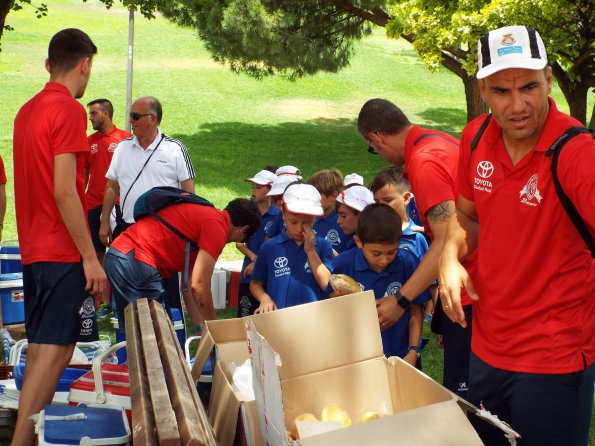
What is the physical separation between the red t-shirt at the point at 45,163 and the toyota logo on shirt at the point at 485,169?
2.16 metres

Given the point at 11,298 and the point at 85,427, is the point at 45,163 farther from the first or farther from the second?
the point at 11,298

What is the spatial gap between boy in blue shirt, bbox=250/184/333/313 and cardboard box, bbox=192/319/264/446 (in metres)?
1.48

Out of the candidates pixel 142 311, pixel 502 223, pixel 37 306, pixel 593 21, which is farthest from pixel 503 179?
pixel 593 21

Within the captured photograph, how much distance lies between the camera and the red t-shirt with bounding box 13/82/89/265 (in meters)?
4.21

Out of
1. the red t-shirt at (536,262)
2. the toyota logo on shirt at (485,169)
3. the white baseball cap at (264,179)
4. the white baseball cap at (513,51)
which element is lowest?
the white baseball cap at (264,179)

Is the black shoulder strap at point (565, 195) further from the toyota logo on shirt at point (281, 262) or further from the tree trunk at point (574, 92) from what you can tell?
the tree trunk at point (574, 92)

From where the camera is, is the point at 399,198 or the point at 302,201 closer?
the point at 302,201

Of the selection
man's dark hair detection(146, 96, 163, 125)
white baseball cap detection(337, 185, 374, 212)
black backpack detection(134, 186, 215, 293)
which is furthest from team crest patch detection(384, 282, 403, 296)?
man's dark hair detection(146, 96, 163, 125)

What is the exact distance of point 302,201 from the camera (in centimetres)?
506

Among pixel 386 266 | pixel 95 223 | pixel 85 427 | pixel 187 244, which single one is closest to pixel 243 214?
pixel 187 244

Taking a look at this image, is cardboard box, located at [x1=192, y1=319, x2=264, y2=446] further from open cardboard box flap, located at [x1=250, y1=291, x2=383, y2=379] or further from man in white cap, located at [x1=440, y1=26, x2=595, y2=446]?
man in white cap, located at [x1=440, y1=26, x2=595, y2=446]

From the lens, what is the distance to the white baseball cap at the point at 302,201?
5.00m

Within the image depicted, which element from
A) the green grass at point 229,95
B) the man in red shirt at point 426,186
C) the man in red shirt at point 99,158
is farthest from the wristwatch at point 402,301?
the green grass at point 229,95

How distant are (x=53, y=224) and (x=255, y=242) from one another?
2711 millimetres
